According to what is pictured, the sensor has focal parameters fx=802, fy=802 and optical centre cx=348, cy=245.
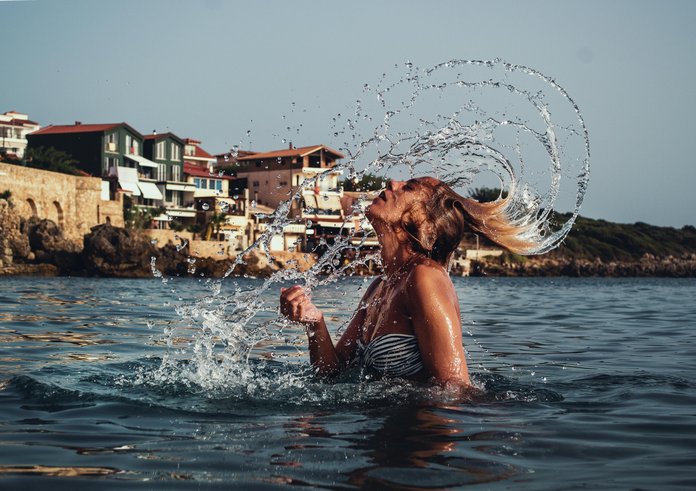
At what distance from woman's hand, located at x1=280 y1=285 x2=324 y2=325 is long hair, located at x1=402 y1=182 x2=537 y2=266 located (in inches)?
32.8

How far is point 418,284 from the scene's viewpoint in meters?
4.95

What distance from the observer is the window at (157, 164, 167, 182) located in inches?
2943

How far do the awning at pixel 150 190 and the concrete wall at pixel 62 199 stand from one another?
311 inches

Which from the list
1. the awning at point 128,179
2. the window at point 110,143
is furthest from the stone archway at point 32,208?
the window at point 110,143

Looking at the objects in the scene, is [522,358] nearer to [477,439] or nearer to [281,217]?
[281,217]

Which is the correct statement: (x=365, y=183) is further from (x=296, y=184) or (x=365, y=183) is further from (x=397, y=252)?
(x=296, y=184)

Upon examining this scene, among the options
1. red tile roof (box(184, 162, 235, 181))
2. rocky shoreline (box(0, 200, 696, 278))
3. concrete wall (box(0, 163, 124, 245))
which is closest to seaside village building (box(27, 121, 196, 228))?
red tile roof (box(184, 162, 235, 181))

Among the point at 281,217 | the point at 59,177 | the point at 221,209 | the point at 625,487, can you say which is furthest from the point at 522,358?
the point at 221,209

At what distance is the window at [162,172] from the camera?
74750mm

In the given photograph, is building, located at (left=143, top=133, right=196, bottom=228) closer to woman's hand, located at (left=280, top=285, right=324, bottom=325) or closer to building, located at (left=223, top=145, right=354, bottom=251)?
building, located at (left=223, top=145, right=354, bottom=251)

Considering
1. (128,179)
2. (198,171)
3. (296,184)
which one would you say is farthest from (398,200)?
(198,171)

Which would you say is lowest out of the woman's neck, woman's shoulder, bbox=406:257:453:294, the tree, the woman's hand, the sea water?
the sea water

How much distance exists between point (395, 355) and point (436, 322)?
55cm

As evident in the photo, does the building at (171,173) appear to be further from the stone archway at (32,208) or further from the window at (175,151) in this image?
the stone archway at (32,208)
